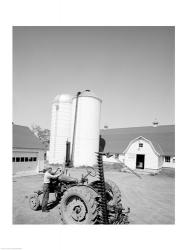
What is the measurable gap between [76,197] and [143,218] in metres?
2.25

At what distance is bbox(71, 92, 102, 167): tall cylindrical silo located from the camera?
1858cm

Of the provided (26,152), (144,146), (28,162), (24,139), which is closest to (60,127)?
(24,139)

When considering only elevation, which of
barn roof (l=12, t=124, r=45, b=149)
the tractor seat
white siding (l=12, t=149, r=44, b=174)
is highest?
barn roof (l=12, t=124, r=45, b=149)

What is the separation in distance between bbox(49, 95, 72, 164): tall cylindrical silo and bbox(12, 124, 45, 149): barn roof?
13.7 feet

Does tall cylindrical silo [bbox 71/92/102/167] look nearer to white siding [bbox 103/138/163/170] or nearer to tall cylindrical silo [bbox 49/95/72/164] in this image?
tall cylindrical silo [bbox 49/95/72/164]

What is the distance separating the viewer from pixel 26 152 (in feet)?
47.4

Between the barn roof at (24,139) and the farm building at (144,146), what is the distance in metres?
9.59

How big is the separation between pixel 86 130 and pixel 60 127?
3959mm

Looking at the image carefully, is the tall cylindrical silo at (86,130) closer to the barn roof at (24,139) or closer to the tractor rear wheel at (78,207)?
the barn roof at (24,139)

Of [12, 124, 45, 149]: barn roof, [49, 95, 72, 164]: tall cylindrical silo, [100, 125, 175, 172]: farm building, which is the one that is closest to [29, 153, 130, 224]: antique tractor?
[12, 124, 45, 149]: barn roof

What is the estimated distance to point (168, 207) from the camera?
22.0 feet
